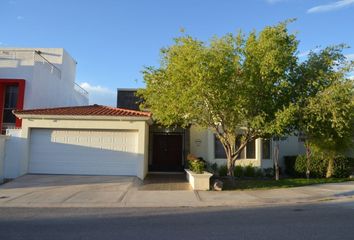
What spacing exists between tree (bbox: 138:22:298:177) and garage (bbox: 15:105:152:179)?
2806 mm

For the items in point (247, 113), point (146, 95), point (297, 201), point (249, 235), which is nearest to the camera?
point (249, 235)

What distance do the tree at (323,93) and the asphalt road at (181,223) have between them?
178 inches

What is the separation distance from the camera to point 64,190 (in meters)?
15.0

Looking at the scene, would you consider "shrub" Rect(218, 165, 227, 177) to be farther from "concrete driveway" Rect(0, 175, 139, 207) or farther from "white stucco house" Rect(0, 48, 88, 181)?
"white stucco house" Rect(0, 48, 88, 181)

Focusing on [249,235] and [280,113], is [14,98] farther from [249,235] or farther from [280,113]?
→ [249,235]

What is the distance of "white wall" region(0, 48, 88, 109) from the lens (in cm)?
2175

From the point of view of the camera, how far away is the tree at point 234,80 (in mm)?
14742

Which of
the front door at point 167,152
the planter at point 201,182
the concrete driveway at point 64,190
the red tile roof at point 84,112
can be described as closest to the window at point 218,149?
the front door at point 167,152

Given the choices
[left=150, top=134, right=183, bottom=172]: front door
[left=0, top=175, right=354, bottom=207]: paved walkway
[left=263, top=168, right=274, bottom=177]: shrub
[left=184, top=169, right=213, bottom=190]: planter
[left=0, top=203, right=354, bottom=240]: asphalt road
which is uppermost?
[left=150, top=134, right=183, bottom=172]: front door

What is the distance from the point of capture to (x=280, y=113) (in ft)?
48.1

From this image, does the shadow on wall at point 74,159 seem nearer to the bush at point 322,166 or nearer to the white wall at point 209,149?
the white wall at point 209,149

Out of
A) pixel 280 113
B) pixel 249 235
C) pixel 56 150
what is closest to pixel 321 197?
pixel 280 113

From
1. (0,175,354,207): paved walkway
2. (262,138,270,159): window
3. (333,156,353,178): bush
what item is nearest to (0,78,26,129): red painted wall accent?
(0,175,354,207): paved walkway

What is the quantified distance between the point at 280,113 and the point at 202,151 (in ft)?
28.5
